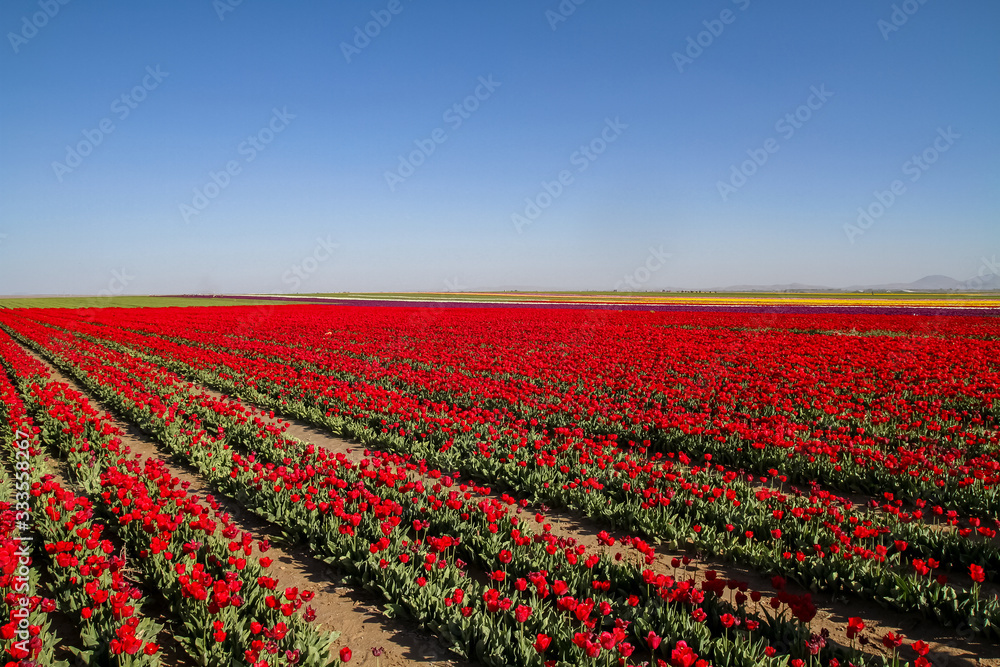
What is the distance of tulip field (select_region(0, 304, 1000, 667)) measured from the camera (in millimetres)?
3506

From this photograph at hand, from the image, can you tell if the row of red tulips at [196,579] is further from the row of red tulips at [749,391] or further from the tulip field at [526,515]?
the row of red tulips at [749,391]

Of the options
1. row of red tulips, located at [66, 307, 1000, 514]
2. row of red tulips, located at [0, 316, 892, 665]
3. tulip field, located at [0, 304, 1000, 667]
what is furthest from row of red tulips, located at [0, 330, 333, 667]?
row of red tulips, located at [66, 307, 1000, 514]

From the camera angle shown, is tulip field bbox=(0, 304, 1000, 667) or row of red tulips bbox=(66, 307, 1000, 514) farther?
row of red tulips bbox=(66, 307, 1000, 514)

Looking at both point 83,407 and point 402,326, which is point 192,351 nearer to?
point 83,407

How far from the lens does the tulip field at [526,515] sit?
3.51m

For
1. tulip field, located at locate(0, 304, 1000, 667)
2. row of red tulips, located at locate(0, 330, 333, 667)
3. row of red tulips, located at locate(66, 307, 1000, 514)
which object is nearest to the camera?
row of red tulips, located at locate(0, 330, 333, 667)

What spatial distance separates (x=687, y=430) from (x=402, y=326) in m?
20.9

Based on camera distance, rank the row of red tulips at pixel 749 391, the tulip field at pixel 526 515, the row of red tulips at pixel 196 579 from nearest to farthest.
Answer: the row of red tulips at pixel 196 579, the tulip field at pixel 526 515, the row of red tulips at pixel 749 391

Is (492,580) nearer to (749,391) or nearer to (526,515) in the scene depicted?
(526,515)

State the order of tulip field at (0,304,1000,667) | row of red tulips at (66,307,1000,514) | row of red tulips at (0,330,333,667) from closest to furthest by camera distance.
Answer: row of red tulips at (0,330,333,667) < tulip field at (0,304,1000,667) < row of red tulips at (66,307,1000,514)

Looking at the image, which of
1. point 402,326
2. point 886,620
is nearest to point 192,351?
point 402,326

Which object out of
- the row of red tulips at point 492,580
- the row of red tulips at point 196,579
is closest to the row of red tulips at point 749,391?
the row of red tulips at point 492,580

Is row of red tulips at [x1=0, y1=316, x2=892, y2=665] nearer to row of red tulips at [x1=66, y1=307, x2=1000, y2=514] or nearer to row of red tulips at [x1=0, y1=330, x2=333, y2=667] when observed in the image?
row of red tulips at [x1=0, y1=330, x2=333, y2=667]

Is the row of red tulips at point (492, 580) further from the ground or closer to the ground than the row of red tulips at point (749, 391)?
closer to the ground
